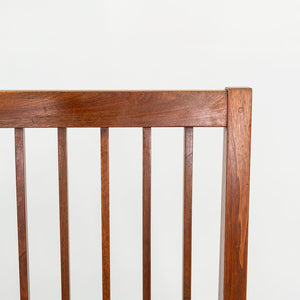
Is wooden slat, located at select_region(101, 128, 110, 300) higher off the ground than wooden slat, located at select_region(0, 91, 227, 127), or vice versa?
wooden slat, located at select_region(0, 91, 227, 127)

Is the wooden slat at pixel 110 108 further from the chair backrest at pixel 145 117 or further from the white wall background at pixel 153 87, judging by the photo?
the white wall background at pixel 153 87

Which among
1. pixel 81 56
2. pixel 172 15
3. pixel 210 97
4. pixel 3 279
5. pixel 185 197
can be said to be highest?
pixel 172 15

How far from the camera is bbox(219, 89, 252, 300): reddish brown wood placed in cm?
75

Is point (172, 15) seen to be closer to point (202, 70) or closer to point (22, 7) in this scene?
point (202, 70)

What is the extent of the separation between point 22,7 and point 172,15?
388 millimetres

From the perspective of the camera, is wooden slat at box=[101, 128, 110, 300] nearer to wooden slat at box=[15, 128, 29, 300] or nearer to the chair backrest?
the chair backrest

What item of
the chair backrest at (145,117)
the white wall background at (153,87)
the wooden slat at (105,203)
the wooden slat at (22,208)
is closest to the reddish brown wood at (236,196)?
the chair backrest at (145,117)

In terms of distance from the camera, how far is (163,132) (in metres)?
1.54

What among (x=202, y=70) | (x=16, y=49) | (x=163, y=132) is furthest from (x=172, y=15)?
(x=16, y=49)

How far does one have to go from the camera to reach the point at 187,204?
771 mm

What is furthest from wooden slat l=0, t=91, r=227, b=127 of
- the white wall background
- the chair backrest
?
the white wall background

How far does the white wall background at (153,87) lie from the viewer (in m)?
1.51

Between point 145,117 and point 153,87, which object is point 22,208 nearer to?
point 145,117

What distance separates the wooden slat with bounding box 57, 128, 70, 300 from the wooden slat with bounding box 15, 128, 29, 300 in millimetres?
49
